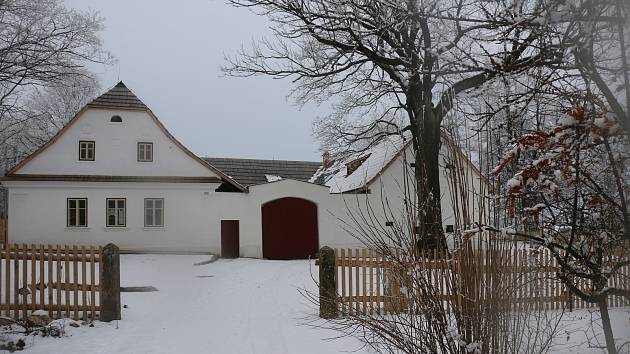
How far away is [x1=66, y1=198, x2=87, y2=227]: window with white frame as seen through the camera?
21.0 meters

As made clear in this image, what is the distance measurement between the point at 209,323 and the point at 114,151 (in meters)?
15.7

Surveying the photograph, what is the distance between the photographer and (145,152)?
2228 centimetres

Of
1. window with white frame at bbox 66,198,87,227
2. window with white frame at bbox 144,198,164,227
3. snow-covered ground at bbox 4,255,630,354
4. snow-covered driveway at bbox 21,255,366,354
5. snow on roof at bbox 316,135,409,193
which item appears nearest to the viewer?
snow-covered ground at bbox 4,255,630,354

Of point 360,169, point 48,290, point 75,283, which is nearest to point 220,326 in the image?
point 75,283

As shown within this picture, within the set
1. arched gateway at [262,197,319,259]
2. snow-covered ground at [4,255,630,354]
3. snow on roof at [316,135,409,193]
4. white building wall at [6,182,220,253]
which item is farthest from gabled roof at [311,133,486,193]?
snow-covered ground at [4,255,630,354]

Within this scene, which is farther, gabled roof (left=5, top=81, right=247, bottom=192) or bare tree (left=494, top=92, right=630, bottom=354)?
gabled roof (left=5, top=81, right=247, bottom=192)

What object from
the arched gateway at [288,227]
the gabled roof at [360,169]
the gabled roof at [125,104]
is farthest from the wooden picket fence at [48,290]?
the arched gateway at [288,227]

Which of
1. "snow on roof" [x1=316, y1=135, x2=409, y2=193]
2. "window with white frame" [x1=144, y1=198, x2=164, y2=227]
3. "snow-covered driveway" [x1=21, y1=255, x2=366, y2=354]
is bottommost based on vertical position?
"snow-covered driveway" [x1=21, y1=255, x2=366, y2=354]

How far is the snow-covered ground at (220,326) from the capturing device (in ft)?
20.7

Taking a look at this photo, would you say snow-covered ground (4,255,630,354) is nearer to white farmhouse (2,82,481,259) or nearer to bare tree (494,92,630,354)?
bare tree (494,92,630,354)

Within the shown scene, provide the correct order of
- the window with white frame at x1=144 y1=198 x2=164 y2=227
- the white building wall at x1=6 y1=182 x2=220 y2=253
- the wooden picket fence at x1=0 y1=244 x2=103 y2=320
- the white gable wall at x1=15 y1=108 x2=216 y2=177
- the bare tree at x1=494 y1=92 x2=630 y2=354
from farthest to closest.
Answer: the window with white frame at x1=144 y1=198 x2=164 y2=227 → the white gable wall at x1=15 y1=108 x2=216 y2=177 → the white building wall at x1=6 y1=182 x2=220 y2=253 → the wooden picket fence at x1=0 y1=244 x2=103 y2=320 → the bare tree at x1=494 y1=92 x2=630 y2=354

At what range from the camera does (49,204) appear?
2094 centimetres

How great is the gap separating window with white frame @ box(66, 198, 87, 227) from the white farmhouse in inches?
1.5

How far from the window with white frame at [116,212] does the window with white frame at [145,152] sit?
193cm
